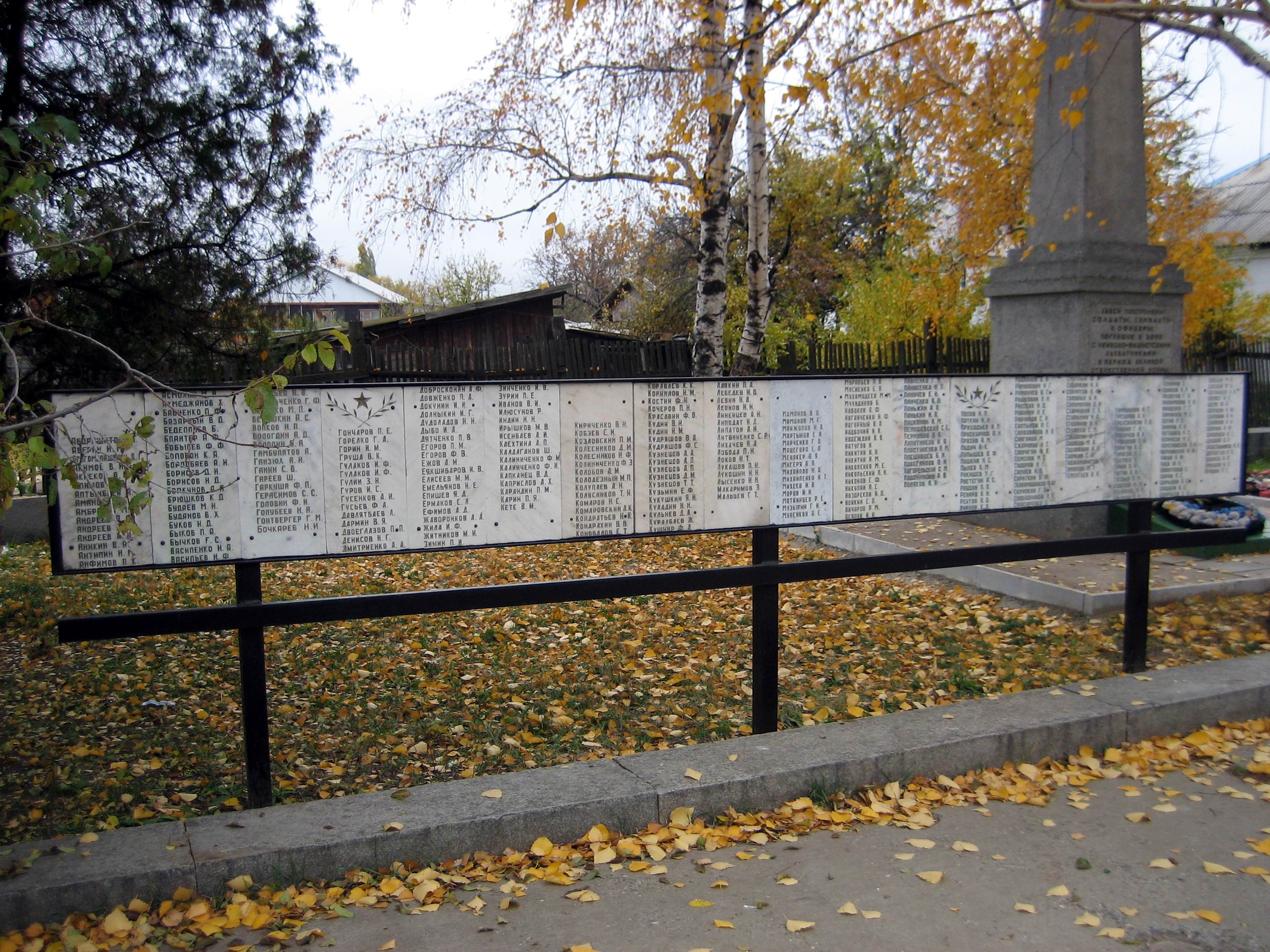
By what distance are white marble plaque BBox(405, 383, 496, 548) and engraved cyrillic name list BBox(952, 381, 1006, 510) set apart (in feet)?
8.28

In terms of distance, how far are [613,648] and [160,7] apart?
5277 millimetres

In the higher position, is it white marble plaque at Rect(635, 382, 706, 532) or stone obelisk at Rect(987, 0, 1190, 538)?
stone obelisk at Rect(987, 0, 1190, 538)

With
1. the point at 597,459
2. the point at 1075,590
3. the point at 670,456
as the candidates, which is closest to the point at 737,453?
the point at 670,456

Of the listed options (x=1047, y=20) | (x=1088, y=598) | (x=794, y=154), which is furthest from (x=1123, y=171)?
(x=794, y=154)

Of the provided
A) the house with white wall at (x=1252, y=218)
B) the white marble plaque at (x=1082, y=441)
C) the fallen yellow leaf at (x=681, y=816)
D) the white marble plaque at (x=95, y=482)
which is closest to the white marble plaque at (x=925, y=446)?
the white marble plaque at (x=1082, y=441)

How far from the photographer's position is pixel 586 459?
4.29m

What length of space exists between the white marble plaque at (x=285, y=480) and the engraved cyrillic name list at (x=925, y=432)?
2859mm

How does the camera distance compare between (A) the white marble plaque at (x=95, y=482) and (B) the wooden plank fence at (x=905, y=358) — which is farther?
(B) the wooden plank fence at (x=905, y=358)

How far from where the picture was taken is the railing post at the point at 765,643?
4578 millimetres

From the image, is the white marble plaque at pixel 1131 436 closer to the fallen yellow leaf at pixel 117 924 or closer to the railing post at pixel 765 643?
the railing post at pixel 765 643

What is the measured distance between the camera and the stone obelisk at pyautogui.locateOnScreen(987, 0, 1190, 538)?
8.87 metres

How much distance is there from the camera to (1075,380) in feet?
17.7

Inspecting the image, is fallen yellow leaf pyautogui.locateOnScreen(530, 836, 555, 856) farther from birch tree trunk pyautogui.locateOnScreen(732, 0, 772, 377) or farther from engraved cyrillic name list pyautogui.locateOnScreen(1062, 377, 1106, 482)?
birch tree trunk pyautogui.locateOnScreen(732, 0, 772, 377)

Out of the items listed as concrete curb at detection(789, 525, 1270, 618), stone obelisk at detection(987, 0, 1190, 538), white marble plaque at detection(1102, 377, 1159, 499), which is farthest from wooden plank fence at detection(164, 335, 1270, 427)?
white marble plaque at detection(1102, 377, 1159, 499)
